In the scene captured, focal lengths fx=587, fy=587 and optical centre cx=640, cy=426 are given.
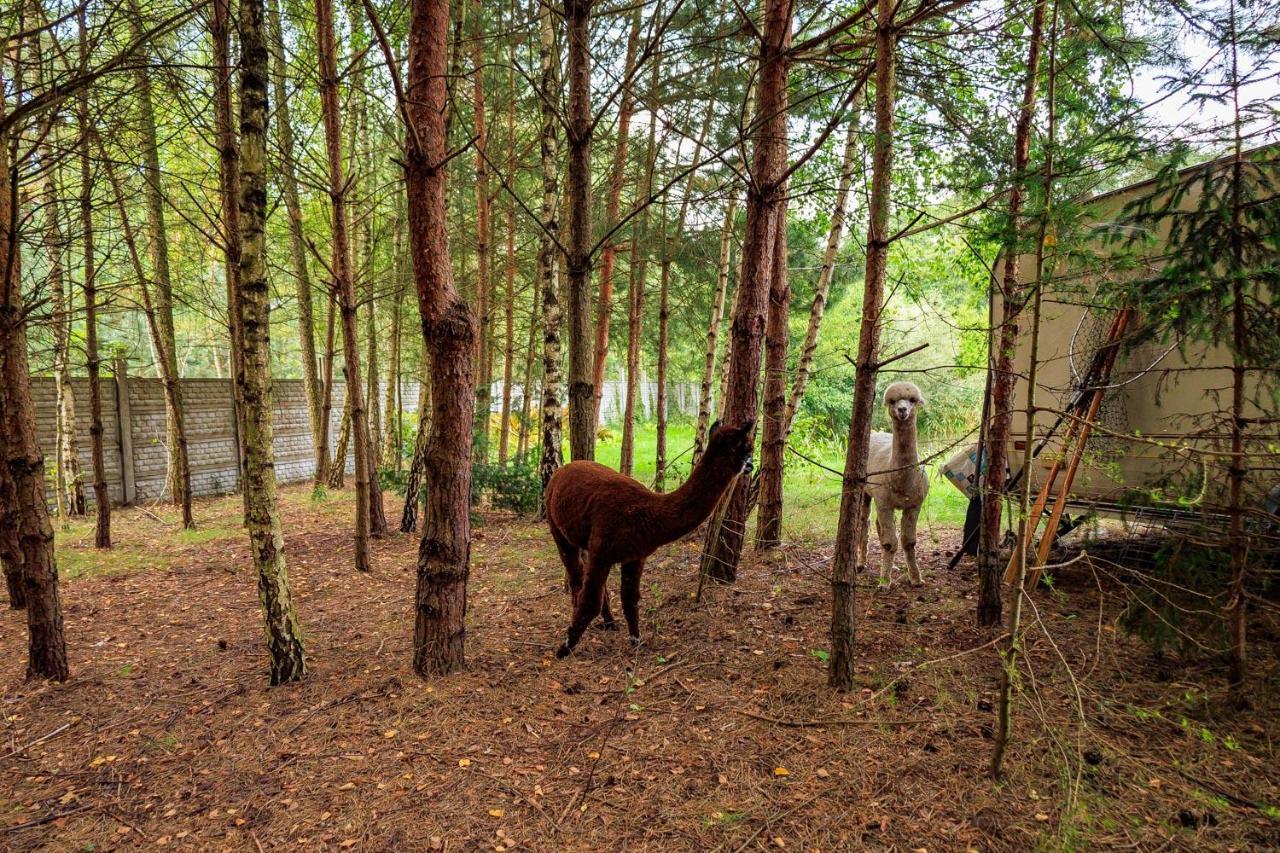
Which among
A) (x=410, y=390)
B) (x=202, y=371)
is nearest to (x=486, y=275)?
(x=410, y=390)

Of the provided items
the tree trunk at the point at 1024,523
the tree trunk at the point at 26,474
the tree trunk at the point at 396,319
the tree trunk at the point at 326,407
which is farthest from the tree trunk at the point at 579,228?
the tree trunk at the point at 326,407

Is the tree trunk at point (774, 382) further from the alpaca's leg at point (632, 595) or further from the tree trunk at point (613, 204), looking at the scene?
the alpaca's leg at point (632, 595)

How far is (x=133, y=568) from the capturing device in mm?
7109

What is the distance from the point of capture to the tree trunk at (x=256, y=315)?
3727 mm

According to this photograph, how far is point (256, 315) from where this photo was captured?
12.4 feet

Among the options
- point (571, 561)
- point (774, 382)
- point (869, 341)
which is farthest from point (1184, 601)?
point (571, 561)

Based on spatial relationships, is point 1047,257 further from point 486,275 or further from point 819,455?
point 819,455

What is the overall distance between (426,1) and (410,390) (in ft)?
61.0

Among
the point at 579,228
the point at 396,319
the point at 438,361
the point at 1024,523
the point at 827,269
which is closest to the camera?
the point at 1024,523

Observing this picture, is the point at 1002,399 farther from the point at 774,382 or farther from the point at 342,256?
the point at 342,256

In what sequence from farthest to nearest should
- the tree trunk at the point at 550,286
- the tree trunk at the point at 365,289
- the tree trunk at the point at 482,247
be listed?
1. the tree trunk at the point at 482,247
2. the tree trunk at the point at 550,286
3. the tree trunk at the point at 365,289

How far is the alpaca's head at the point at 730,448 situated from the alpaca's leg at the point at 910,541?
2.69 meters

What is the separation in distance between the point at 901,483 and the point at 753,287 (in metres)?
2.28

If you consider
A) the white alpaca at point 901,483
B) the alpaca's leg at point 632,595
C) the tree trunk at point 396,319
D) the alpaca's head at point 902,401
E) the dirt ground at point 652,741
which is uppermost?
the tree trunk at point 396,319
